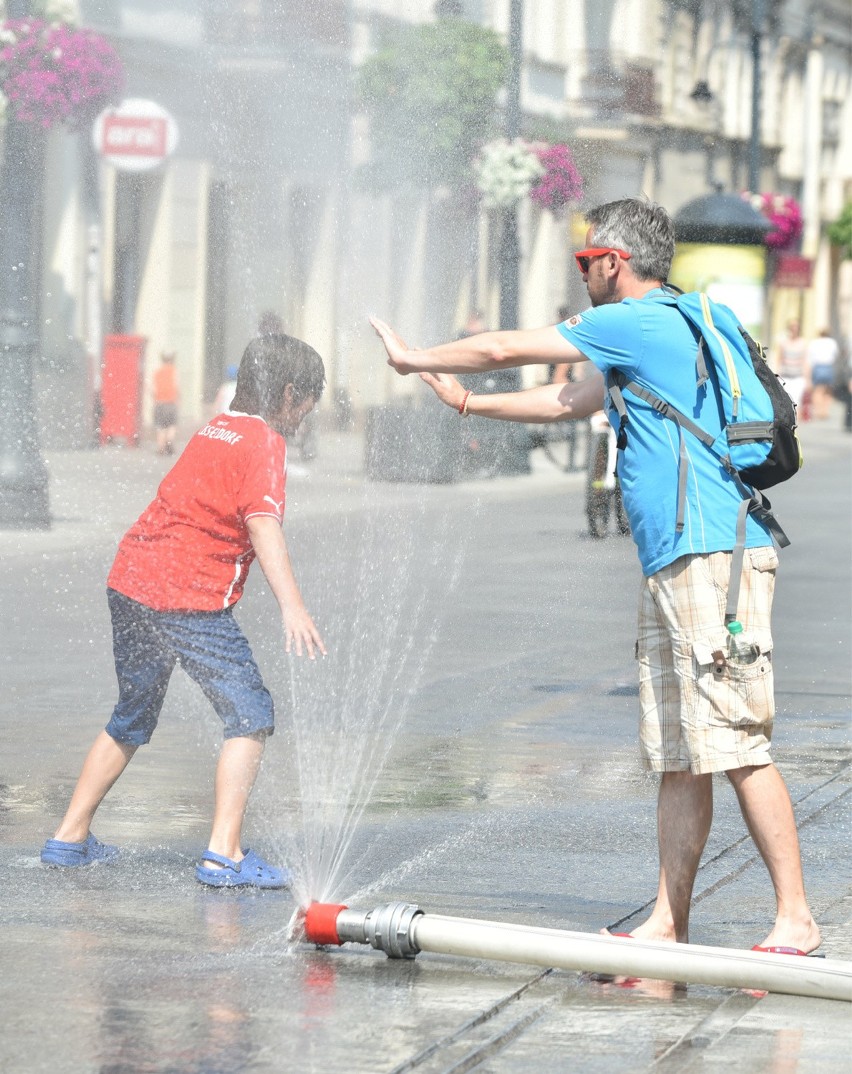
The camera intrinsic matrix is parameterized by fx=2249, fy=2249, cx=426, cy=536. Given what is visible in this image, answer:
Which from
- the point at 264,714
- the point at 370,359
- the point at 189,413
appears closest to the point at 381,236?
the point at 370,359

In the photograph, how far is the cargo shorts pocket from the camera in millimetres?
4801

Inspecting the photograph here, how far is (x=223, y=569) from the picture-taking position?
5.75 metres

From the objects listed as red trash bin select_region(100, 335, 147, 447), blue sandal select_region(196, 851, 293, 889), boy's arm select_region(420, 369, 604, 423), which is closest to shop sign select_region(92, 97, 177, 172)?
red trash bin select_region(100, 335, 147, 447)

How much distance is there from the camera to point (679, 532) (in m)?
4.83

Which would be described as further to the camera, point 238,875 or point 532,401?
point 238,875

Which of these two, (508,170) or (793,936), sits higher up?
(508,170)

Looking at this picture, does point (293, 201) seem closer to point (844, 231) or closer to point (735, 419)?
point (735, 419)

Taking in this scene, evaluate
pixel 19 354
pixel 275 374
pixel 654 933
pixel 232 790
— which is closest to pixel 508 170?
pixel 19 354

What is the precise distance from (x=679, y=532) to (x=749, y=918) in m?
1.11

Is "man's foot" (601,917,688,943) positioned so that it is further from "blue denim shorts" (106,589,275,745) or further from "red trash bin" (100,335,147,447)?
"red trash bin" (100,335,147,447)

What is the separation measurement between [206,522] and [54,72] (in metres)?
14.2

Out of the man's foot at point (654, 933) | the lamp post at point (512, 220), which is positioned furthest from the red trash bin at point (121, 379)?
the man's foot at point (654, 933)

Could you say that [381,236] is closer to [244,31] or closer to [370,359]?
[370,359]

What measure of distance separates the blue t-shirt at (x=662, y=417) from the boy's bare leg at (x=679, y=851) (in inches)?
20.7
